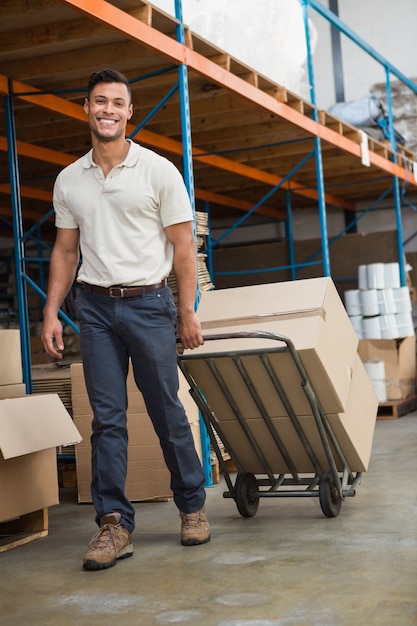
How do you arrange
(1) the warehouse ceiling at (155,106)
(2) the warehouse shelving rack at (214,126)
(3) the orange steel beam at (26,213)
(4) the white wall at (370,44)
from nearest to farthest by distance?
(1) the warehouse ceiling at (155,106) → (2) the warehouse shelving rack at (214,126) → (3) the orange steel beam at (26,213) → (4) the white wall at (370,44)

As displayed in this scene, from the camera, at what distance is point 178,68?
20.2 ft

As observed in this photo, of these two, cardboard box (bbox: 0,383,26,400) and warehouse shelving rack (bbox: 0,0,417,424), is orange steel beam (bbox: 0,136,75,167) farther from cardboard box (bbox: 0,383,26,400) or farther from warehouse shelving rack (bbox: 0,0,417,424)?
cardboard box (bbox: 0,383,26,400)

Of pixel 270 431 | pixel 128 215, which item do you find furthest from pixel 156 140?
pixel 128 215

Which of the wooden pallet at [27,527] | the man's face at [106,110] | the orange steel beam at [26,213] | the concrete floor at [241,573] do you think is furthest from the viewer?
the orange steel beam at [26,213]

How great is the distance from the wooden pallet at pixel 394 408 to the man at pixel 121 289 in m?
6.64

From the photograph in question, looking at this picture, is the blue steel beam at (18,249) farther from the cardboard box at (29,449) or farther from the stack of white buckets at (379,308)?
the stack of white buckets at (379,308)

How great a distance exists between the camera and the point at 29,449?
14.4ft

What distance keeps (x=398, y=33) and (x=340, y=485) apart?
1365 cm

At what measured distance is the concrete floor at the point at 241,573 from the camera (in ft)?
10.3

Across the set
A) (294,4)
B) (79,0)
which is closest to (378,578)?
(79,0)

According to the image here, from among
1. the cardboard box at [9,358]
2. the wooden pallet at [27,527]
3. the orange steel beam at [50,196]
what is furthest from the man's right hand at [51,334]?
the orange steel beam at [50,196]

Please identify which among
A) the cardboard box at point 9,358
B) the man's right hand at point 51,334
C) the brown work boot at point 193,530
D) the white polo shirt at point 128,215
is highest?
the white polo shirt at point 128,215

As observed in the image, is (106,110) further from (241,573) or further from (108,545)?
(241,573)

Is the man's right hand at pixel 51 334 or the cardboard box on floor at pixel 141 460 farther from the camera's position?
the cardboard box on floor at pixel 141 460
